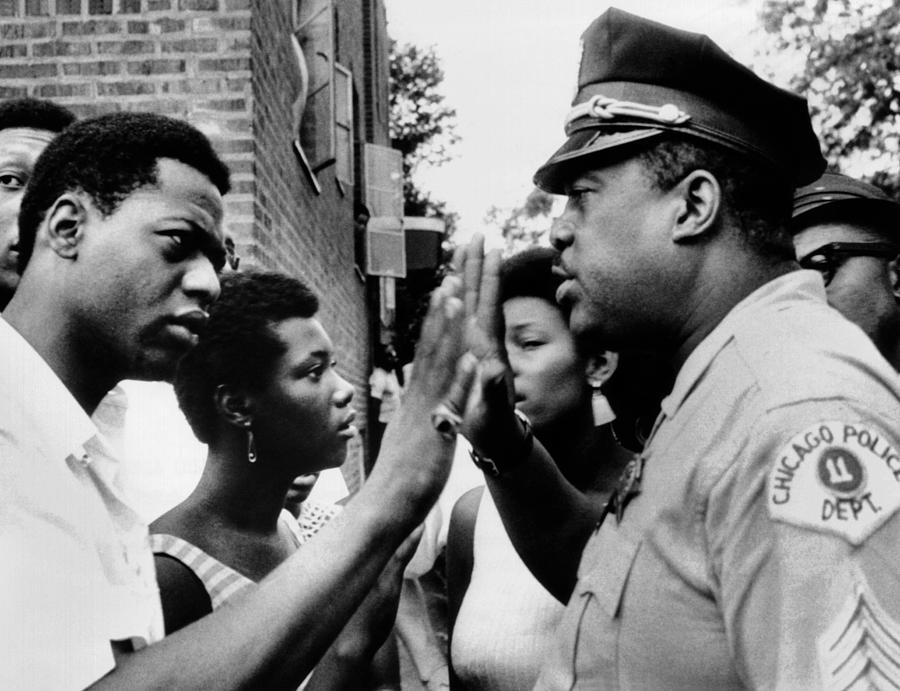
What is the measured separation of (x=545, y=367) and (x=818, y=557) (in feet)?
5.90

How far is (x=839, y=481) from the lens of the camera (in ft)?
4.23

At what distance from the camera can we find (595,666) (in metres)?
1.61

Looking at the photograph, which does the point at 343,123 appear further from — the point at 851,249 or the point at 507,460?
the point at 507,460

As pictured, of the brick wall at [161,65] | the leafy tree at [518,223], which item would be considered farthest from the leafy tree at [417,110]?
the brick wall at [161,65]

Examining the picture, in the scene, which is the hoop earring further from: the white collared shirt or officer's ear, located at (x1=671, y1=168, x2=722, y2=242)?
officer's ear, located at (x1=671, y1=168, x2=722, y2=242)

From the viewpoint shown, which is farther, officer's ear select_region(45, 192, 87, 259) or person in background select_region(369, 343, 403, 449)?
person in background select_region(369, 343, 403, 449)

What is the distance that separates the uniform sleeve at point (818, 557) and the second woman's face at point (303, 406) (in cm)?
151

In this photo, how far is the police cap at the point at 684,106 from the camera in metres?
1.83

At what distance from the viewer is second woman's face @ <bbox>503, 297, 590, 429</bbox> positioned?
9.95ft

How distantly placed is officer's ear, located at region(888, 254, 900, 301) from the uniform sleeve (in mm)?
2417

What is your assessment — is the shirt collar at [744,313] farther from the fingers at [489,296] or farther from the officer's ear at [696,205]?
the fingers at [489,296]

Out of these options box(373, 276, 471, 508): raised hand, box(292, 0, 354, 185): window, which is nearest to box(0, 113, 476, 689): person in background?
box(373, 276, 471, 508): raised hand

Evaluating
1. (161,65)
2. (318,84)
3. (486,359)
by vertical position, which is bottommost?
(486,359)

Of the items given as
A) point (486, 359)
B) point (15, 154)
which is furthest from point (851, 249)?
point (15, 154)
